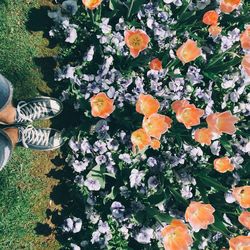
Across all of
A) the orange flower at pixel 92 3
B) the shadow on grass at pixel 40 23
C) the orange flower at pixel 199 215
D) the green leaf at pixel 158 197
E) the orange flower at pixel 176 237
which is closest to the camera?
the orange flower at pixel 176 237

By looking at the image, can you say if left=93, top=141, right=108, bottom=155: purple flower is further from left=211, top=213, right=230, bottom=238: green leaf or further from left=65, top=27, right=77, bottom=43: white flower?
left=211, top=213, right=230, bottom=238: green leaf

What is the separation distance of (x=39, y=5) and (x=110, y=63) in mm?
863

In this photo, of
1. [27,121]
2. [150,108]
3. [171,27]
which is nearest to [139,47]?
[150,108]

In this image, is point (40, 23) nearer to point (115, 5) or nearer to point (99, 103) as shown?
point (115, 5)

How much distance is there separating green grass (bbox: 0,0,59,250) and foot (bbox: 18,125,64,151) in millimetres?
173

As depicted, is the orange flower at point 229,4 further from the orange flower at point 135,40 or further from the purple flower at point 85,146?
the purple flower at point 85,146

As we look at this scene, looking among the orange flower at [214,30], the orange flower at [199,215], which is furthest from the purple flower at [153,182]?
the orange flower at [214,30]

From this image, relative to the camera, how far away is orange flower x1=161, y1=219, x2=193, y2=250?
2771 mm

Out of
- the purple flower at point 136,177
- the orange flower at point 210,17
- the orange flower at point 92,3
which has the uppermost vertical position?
the orange flower at point 92,3

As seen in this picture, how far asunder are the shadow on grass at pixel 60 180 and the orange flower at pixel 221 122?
1.19 meters

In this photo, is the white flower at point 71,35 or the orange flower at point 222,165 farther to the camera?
the white flower at point 71,35

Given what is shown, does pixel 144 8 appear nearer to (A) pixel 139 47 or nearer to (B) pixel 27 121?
(A) pixel 139 47

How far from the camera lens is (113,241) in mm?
3537

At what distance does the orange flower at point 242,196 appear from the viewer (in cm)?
297
